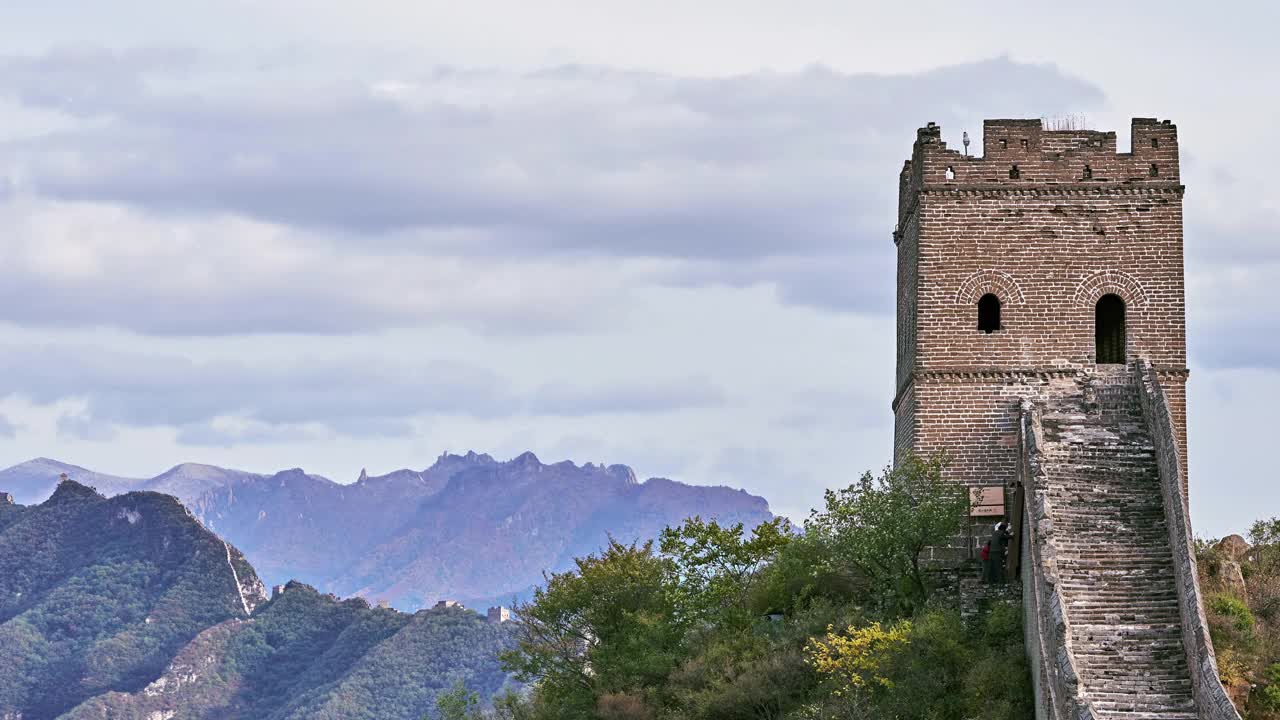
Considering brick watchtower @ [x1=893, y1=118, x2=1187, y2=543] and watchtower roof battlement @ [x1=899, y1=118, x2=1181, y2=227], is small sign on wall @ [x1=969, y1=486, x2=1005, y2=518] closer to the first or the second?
brick watchtower @ [x1=893, y1=118, x2=1187, y2=543]

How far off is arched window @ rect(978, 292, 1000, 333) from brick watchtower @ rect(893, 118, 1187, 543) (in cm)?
3

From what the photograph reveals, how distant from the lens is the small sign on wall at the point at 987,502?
4531cm

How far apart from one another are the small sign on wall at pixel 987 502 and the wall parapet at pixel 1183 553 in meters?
3.41

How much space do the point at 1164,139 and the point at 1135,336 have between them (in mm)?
4129

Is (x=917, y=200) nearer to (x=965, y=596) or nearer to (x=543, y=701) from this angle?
(x=965, y=596)

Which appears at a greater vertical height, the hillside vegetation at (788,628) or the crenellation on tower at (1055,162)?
the crenellation on tower at (1055,162)

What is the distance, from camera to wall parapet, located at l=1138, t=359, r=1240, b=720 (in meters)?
35.0

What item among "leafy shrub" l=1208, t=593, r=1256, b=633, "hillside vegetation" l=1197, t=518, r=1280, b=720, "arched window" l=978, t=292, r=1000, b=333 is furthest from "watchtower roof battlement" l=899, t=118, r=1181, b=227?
"leafy shrub" l=1208, t=593, r=1256, b=633

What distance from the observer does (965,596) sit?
43.6 m

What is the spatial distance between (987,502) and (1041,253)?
526cm

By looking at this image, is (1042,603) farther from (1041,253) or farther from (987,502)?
(1041,253)

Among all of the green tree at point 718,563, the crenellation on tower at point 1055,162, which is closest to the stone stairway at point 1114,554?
the crenellation on tower at point 1055,162

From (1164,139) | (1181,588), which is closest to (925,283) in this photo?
(1164,139)

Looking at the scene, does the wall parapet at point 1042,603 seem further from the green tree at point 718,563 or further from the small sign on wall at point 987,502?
the green tree at point 718,563
